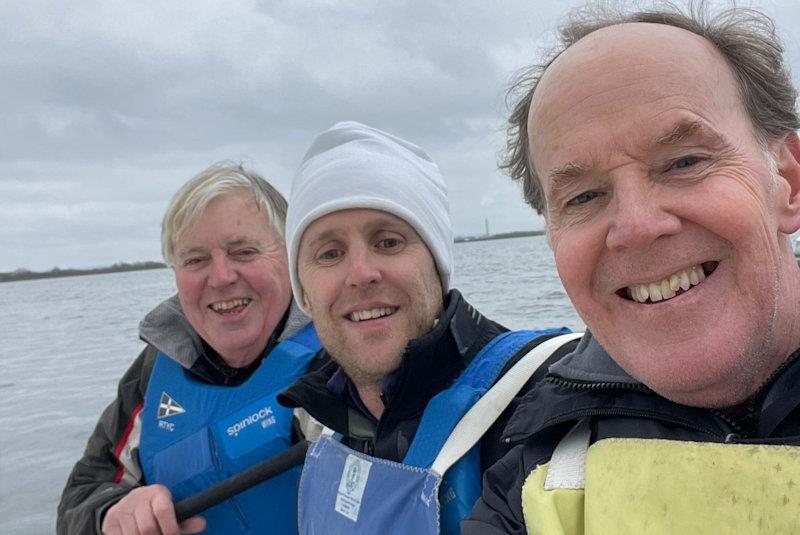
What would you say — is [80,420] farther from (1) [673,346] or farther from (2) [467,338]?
(1) [673,346]

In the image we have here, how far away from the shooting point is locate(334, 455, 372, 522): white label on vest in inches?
87.7

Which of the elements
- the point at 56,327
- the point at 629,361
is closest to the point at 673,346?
the point at 629,361

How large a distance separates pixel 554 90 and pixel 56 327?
22.1 metres

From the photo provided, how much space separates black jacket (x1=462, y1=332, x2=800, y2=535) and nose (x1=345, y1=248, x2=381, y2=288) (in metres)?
0.80

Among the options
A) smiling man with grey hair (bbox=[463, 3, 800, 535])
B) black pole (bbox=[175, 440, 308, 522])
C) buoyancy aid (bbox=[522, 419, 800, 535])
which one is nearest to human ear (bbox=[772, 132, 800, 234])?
smiling man with grey hair (bbox=[463, 3, 800, 535])

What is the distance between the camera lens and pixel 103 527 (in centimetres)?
299

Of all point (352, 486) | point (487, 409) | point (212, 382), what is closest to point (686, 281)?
point (487, 409)

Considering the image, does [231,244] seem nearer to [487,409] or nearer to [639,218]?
[487,409]

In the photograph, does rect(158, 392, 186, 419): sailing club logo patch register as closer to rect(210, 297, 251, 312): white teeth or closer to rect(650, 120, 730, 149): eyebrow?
rect(210, 297, 251, 312): white teeth

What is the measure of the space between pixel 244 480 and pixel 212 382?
2.22 feet

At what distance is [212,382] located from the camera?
340cm

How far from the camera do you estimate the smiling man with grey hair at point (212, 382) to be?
305 cm

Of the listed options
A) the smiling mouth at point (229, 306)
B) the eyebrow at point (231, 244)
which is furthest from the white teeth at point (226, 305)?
the eyebrow at point (231, 244)

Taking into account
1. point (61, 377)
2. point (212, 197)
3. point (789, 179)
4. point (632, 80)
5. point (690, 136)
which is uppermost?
point (212, 197)
